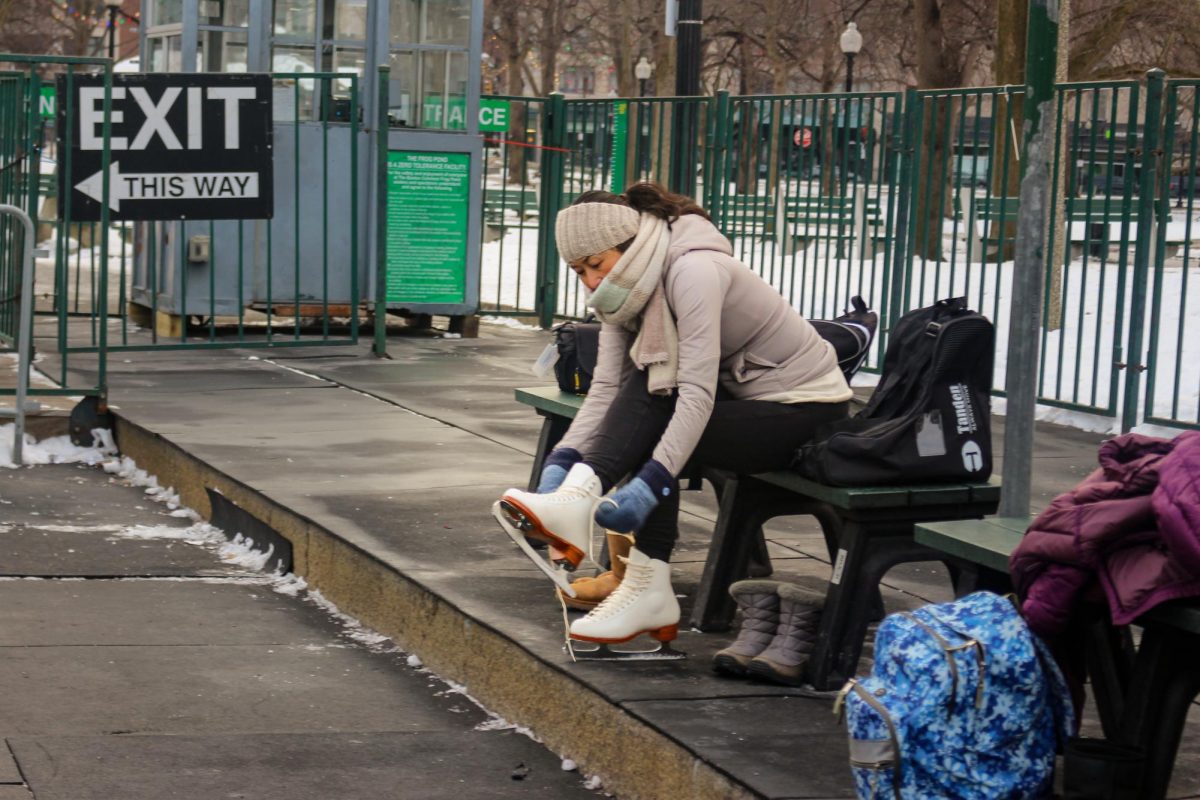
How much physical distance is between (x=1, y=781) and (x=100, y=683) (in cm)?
88

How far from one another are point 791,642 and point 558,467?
0.72 m

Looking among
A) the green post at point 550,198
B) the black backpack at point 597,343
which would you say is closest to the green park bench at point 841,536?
the black backpack at point 597,343

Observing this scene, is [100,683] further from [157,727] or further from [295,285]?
[295,285]

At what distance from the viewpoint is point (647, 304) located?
450 cm

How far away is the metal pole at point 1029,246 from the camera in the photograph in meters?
3.87

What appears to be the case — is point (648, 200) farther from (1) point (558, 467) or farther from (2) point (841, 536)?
(2) point (841, 536)

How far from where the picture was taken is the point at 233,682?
4945mm

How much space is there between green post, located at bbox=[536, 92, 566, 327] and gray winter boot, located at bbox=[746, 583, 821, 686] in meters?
8.53

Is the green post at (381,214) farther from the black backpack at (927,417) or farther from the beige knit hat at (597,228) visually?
the black backpack at (927,417)

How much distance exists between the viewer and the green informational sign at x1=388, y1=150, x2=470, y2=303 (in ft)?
38.5

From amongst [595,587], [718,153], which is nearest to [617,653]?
[595,587]

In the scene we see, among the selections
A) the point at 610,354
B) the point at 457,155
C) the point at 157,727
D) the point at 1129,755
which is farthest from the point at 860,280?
the point at 1129,755

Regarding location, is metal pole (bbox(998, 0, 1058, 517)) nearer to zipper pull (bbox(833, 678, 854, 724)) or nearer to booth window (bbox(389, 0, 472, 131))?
zipper pull (bbox(833, 678, 854, 724))

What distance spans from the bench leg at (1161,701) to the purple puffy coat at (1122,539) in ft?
0.51
